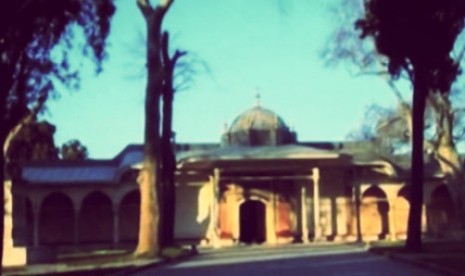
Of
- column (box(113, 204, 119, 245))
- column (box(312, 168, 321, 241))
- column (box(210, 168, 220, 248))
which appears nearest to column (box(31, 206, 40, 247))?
column (box(113, 204, 119, 245))

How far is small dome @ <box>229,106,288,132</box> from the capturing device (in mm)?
57219

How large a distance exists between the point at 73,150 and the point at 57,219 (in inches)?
1431

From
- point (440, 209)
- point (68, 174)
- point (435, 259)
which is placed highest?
point (68, 174)

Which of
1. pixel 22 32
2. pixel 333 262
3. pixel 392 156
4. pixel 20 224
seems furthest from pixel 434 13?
pixel 392 156

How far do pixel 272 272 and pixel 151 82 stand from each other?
466 inches

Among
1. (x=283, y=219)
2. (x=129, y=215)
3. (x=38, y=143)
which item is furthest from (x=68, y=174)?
(x=38, y=143)

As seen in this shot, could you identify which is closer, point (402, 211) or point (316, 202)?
point (316, 202)

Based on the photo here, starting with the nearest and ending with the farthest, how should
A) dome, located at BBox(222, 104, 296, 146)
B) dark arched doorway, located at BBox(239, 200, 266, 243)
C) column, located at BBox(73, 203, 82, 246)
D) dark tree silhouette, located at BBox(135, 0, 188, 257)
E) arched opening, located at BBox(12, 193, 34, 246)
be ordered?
1. dark tree silhouette, located at BBox(135, 0, 188, 257)
2. arched opening, located at BBox(12, 193, 34, 246)
3. column, located at BBox(73, 203, 82, 246)
4. dark arched doorway, located at BBox(239, 200, 266, 243)
5. dome, located at BBox(222, 104, 296, 146)

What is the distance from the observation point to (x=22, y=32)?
2127cm

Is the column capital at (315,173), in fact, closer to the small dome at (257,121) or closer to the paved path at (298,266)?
the small dome at (257,121)

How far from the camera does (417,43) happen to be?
105 feet

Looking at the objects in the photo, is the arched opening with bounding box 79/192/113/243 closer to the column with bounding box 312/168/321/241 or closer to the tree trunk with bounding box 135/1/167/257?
the column with bounding box 312/168/321/241

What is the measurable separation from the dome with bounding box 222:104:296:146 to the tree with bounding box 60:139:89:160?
99.5 feet

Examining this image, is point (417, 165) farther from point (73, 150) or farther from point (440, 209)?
point (73, 150)
